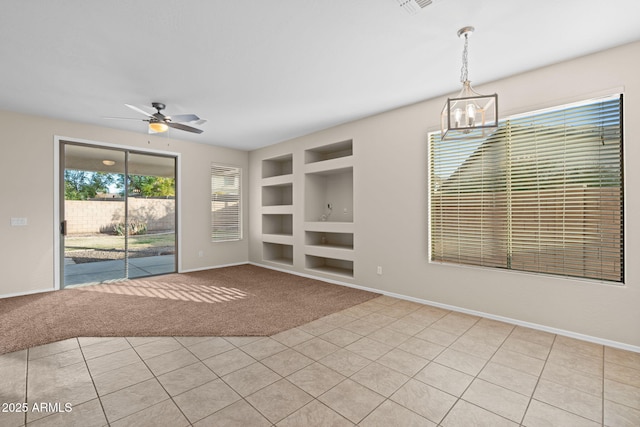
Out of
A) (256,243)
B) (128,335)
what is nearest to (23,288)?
(128,335)

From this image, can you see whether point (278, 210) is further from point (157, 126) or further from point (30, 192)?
point (30, 192)

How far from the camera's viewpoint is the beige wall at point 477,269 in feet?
8.56

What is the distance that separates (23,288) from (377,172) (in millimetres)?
5591

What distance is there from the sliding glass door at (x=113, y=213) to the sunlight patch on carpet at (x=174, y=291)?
0.55 m

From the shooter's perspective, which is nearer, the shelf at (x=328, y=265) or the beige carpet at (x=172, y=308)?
the beige carpet at (x=172, y=308)

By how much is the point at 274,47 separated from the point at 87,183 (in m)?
5.46

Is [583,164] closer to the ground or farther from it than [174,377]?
farther from it

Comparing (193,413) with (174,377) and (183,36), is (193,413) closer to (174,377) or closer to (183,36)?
(174,377)

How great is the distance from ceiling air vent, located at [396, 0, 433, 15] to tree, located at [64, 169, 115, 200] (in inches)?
244

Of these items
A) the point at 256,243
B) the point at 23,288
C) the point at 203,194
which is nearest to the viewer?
the point at 23,288

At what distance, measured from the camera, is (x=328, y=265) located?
600 cm

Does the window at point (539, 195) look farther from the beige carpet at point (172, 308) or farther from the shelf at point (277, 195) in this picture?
the shelf at point (277, 195)

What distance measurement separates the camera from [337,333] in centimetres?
300

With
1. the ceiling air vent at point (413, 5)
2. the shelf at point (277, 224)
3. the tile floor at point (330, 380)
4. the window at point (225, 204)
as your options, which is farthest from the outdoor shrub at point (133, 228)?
the ceiling air vent at point (413, 5)
